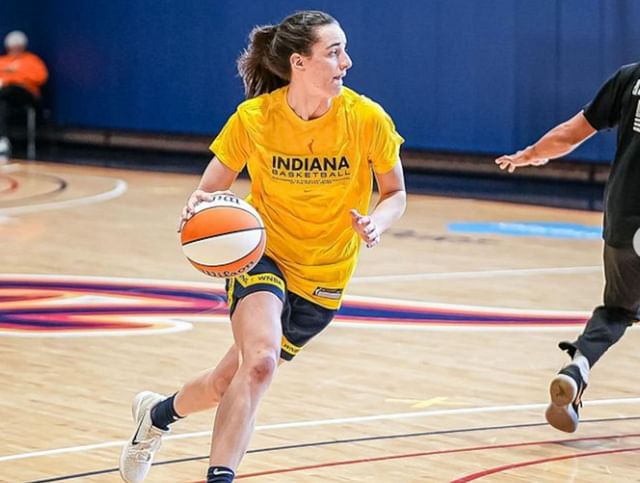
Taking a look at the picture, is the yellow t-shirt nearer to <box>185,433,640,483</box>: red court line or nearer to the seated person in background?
<box>185,433,640,483</box>: red court line

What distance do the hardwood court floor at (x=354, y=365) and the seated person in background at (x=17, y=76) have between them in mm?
7597

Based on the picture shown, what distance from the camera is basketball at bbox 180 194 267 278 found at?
4531mm

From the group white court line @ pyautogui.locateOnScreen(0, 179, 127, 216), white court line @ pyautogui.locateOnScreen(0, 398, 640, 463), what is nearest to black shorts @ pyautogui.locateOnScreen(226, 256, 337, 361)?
white court line @ pyautogui.locateOnScreen(0, 398, 640, 463)

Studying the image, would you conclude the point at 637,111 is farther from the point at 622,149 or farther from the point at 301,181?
the point at 301,181

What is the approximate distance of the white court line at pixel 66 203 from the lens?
13086 millimetres

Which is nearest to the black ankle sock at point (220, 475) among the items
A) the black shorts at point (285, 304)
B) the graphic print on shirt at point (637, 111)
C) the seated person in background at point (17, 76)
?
the black shorts at point (285, 304)

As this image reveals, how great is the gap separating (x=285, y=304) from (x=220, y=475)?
2.56 feet

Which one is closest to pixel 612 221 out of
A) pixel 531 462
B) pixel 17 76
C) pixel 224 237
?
pixel 531 462

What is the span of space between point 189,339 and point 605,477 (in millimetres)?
3203

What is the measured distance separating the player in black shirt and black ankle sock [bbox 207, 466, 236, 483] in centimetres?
179

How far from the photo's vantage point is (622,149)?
5512 millimetres

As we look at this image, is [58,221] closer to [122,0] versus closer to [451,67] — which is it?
[451,67]

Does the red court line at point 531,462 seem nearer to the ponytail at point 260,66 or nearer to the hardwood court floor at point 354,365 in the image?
the hardwood court floor at point 354,365

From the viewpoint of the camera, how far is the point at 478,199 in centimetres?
1423
